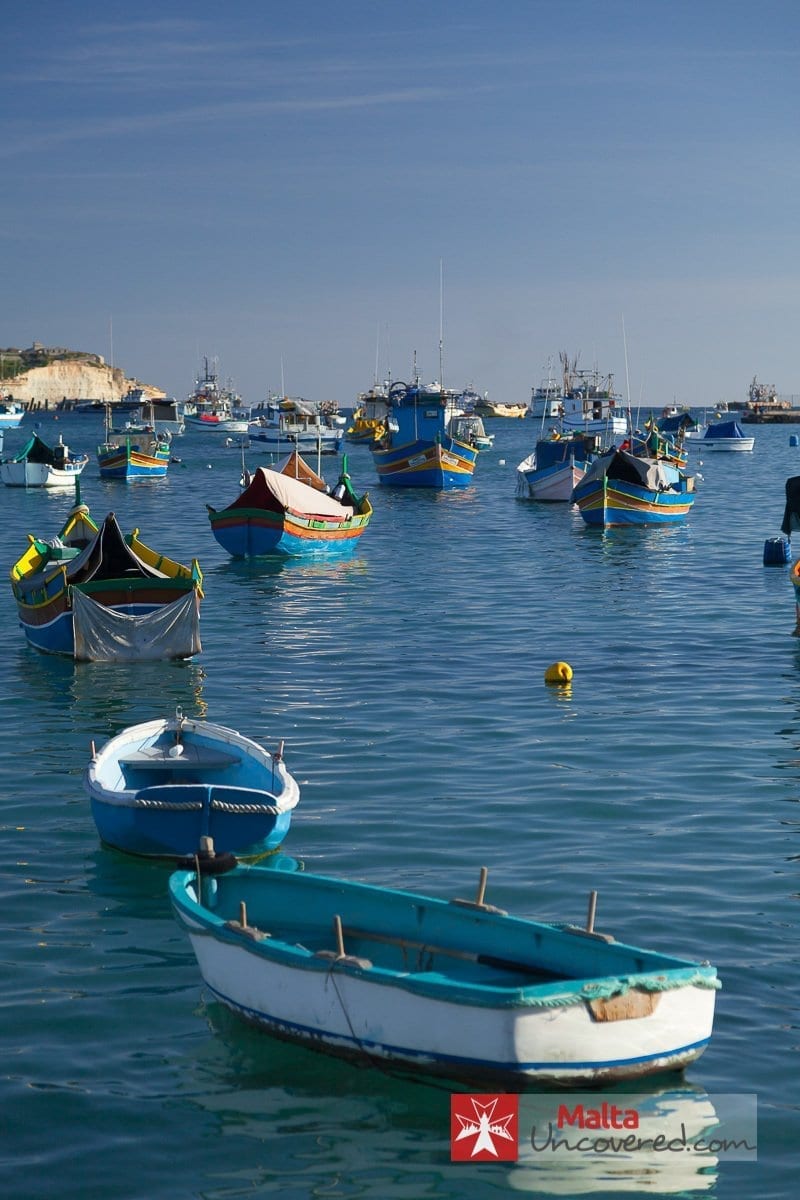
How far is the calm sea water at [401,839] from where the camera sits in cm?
998

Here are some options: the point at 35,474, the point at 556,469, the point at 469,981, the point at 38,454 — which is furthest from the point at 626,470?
the point at 469,981

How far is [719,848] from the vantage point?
626 inches

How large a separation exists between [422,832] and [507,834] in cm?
95

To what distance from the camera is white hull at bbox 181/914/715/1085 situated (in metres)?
9.78

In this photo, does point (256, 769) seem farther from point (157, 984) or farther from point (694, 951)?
point (694, 951)

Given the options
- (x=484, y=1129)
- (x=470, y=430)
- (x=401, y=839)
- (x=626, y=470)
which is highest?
(x=470, y=430)

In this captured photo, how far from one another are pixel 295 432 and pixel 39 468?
4594 centimetres

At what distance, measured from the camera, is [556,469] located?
6806 centimetres

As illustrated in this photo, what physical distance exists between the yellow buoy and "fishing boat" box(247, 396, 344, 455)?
87025mm

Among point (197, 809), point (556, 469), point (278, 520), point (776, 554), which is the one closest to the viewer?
point (197, 809)

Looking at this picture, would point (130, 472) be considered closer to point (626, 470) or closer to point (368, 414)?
point (626, 470)

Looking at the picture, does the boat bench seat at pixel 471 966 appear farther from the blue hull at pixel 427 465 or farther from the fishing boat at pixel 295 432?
the fishing boat at pixel 295 432

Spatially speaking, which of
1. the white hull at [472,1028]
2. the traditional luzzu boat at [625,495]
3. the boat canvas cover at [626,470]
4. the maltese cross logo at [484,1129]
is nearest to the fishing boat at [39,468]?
the traditional luzzu boat at [625,495]

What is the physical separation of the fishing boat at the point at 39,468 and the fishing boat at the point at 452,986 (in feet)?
214
